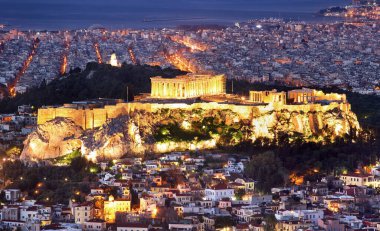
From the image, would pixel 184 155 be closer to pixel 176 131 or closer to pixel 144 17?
pixel 176 131

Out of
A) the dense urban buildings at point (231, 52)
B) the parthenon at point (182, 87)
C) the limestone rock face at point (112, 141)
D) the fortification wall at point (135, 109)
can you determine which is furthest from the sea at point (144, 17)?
the limestone rock face at point (112, 141)

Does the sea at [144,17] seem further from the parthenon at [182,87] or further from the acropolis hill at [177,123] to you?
the acropolis hill at [177,123]

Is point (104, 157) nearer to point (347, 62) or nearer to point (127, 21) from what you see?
point (347, 62)

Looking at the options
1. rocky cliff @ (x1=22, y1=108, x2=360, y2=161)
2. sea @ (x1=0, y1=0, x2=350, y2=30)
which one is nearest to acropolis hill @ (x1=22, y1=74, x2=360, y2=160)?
rocky cliff @ (x1=22, y1=108, x2=360, y2=161)

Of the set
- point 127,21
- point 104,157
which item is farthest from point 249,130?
point 127,21

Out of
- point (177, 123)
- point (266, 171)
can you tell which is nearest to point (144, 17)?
point (177, 123)
